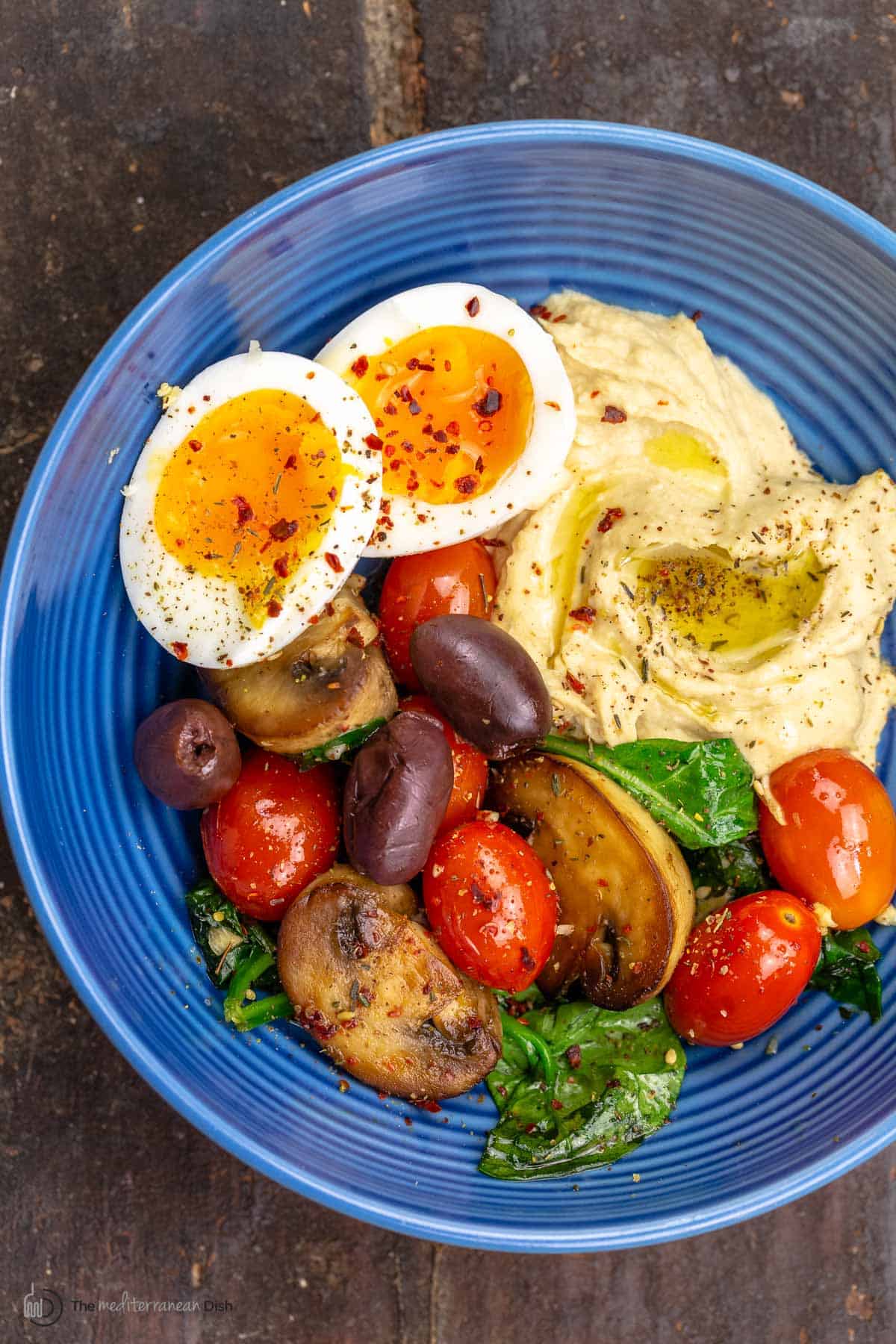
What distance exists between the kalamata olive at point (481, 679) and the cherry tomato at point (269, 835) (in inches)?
14.4

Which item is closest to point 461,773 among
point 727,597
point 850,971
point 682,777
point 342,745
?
point 342,745

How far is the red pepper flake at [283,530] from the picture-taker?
1.88 metres

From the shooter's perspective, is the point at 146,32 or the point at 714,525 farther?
the point at 146,32

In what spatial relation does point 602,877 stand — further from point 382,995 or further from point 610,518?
point 610,518

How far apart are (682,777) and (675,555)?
0.47 metres

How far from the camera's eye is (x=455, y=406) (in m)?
1.98

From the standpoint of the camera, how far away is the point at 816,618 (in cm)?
→ 204

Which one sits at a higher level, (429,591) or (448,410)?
(448,410)

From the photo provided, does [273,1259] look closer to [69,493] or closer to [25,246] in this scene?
[69,493]

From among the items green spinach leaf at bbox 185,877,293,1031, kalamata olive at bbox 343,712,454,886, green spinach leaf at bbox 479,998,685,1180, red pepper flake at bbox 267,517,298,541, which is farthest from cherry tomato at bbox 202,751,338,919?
green spinach leaf at bbox 479,998,685,1180

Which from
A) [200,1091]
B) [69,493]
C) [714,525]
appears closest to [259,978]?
[200,1091]

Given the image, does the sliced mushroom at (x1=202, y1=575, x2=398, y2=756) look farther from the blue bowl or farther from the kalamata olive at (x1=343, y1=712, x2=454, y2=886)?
the blue bowl

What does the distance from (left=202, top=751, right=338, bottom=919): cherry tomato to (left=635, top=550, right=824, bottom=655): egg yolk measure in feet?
2.61

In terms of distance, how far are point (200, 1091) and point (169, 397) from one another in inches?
51.2
